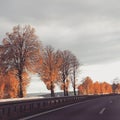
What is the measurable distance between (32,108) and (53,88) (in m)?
49.2

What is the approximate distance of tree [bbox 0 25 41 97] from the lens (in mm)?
54250

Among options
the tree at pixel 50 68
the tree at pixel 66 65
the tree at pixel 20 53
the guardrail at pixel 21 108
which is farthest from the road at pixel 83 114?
the tree at pixel 66 65

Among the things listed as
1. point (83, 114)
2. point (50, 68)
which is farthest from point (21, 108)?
point (50, 68)

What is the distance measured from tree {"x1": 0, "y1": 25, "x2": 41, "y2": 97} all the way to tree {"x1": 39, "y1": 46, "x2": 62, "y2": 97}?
7.77 m

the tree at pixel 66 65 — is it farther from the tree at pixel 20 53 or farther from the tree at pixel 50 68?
the tree at pixel 20 53

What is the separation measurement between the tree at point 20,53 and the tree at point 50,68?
7769mm

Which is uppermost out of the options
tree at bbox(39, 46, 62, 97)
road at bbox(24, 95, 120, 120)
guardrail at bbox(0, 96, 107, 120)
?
tree at bbox(39, 46, 62, 97)

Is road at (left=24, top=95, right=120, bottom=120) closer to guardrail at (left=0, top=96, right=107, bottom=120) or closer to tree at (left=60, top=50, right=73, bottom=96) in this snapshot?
guardrail at (left=0, top=96, right=107, bottom=120)

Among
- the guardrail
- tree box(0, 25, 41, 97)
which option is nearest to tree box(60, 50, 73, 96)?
tree box(0, 25, 41, 97)

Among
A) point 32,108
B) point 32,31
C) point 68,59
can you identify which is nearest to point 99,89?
point 68,59

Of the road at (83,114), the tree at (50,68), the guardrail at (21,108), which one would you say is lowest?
the road at (83,114)

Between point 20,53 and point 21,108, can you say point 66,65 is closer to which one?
point 20,53

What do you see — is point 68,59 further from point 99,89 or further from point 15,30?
point 99,89

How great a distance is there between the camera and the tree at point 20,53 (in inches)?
2136
